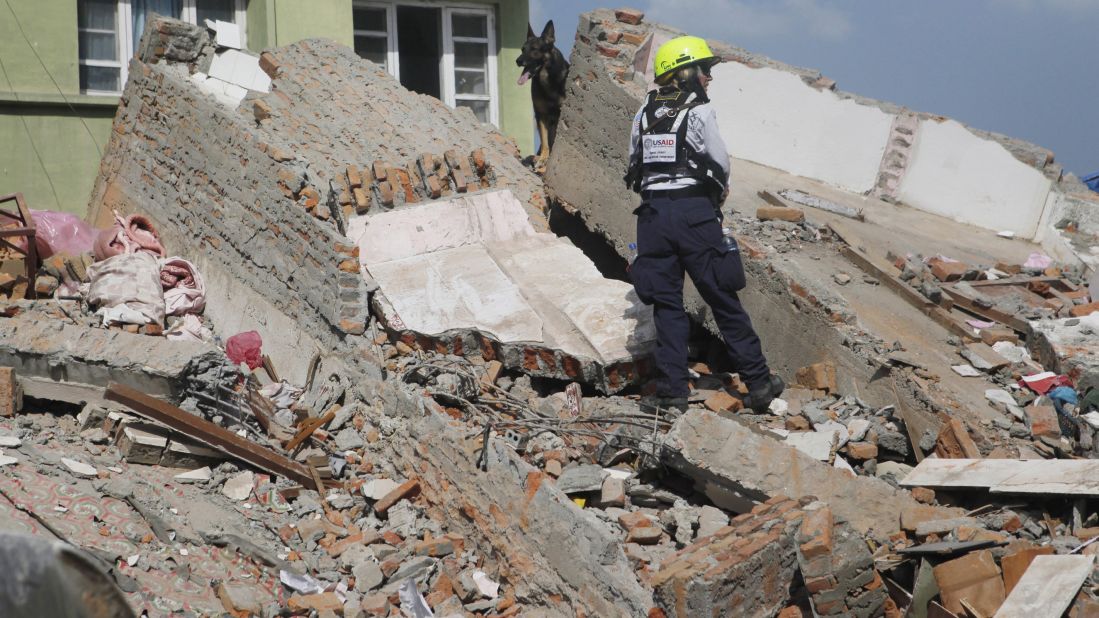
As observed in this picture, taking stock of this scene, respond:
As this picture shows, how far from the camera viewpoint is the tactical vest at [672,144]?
5.72m

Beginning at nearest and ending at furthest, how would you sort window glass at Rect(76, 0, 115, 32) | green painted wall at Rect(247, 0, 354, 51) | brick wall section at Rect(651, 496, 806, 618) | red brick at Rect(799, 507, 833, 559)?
brick wall section at Rect(651, 496, 806, 618) < red brick at Rect(799, 507, 833, 559) < window glass at Rect(76, 0, 115, 32) < green painted wall at Rect(247, 0, 354, 51)

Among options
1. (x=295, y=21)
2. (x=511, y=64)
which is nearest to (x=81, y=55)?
(x=295, y=21)

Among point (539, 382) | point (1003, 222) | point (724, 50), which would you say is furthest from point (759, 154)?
point (539, 382)

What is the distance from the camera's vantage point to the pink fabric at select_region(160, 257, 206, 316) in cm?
747

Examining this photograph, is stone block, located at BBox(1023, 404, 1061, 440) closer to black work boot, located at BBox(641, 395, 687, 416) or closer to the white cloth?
black work boot, located at BBox(641, 395, 687, 416)

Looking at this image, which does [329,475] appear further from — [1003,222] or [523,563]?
[1003,222]

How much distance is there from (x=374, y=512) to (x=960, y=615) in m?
2.80

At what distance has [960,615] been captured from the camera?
4.14 metres

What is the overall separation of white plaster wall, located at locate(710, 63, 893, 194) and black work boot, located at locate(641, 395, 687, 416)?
376 cm

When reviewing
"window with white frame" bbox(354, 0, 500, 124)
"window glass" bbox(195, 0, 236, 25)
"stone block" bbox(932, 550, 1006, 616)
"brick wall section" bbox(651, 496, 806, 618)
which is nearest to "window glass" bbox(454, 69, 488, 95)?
"window with white frame" bbox(354, 0, 500, 124)

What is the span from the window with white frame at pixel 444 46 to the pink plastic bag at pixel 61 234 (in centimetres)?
460

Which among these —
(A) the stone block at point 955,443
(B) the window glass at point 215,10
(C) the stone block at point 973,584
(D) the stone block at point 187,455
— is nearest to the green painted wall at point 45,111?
(B) the window glass at point 215,10

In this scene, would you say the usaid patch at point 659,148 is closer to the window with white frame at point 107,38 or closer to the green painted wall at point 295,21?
the green painted wall at point 295,21

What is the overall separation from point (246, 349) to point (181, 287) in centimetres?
96
